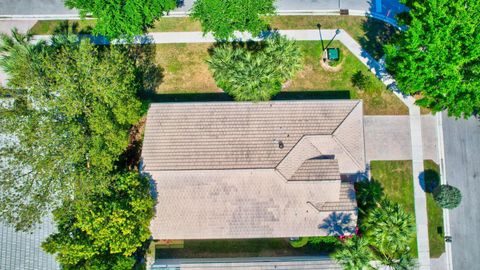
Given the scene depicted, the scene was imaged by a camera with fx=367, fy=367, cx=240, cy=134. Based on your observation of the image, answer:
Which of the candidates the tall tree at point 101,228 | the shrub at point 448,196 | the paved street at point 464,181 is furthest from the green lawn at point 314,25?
the tall tree at point 101,228

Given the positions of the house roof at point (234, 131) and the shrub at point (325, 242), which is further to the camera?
the shrub at point (325, 242)

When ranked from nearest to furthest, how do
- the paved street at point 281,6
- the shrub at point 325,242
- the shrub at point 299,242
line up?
1. the shrub at point 299,242
2. the shrub at point 325,242
3. the paved street at point 281,6

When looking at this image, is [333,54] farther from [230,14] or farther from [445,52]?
[230,14]

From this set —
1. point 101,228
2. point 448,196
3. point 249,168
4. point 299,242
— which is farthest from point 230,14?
point 448,196

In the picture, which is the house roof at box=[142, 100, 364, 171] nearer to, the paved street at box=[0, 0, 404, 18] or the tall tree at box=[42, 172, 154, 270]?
the tall tree at box=[42, 172, 154, 270]

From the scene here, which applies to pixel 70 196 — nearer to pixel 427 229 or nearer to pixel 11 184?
pixel 11 184

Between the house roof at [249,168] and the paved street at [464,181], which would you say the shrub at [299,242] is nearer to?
the house roof at [249,168]

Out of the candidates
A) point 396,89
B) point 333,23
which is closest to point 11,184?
point 333,23
